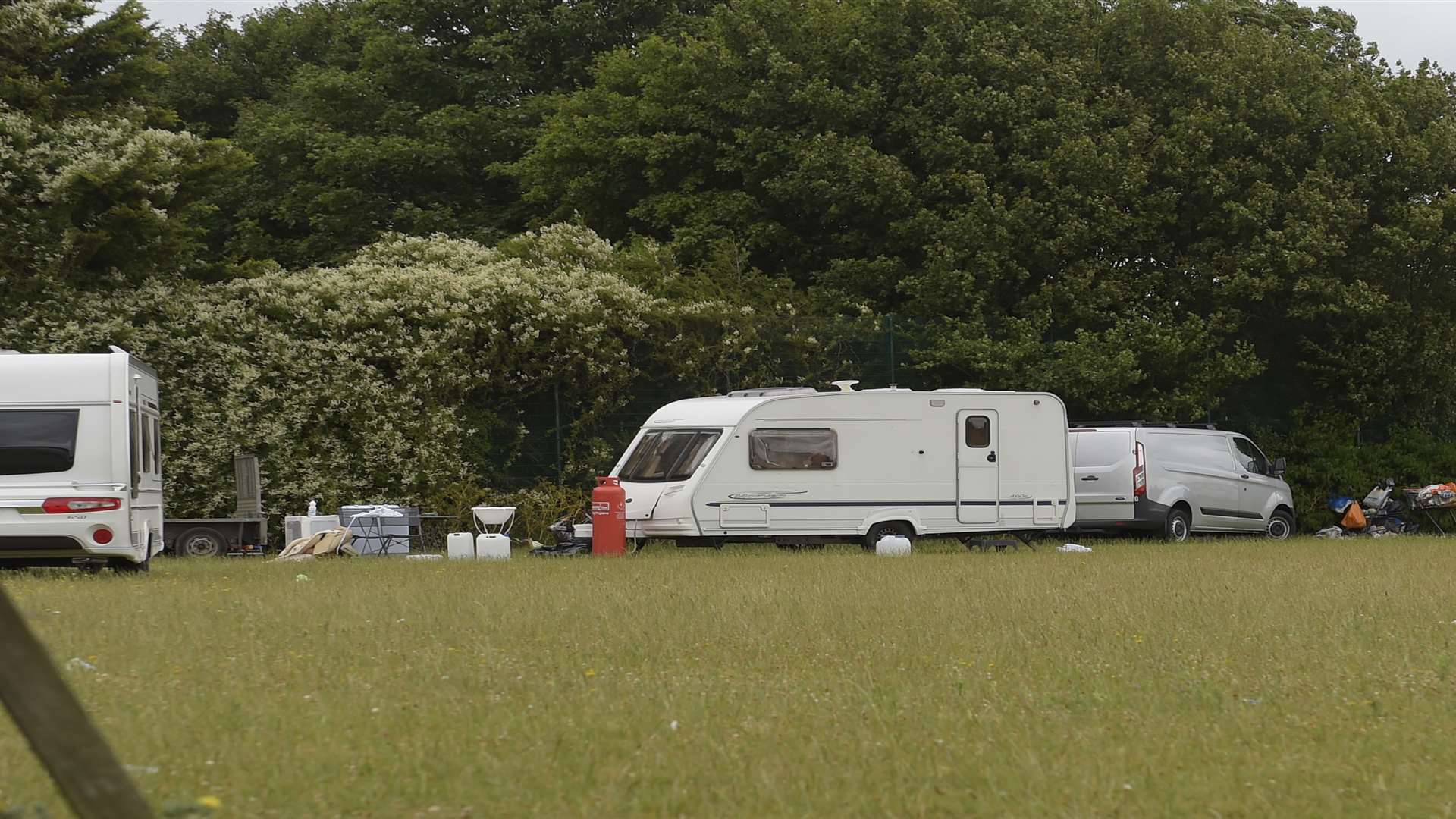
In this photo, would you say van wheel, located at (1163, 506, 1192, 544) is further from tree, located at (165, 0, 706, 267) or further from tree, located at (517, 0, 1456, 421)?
tree, located at (165, 0, 706, 267)

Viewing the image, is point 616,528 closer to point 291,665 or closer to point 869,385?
point 869,385

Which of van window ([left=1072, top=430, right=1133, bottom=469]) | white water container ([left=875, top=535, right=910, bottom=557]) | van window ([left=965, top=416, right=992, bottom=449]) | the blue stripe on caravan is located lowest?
white water container ([left=875, top=535, right=910, bottom=557])

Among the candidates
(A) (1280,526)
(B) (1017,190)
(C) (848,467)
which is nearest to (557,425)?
(C) (848,467)

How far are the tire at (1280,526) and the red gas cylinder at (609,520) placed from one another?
11222mm

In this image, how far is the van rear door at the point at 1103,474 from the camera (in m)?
23.6

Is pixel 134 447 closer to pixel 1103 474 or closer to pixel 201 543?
pixel 201 543

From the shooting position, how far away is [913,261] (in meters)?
28.1

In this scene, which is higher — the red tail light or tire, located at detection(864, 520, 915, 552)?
the red tail light

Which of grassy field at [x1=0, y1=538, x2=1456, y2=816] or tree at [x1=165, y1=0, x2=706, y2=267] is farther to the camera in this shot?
tree at [x1=165, y1=0, x2=706, y2=267]

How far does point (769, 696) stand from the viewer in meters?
8.57

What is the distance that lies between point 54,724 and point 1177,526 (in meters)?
21.4

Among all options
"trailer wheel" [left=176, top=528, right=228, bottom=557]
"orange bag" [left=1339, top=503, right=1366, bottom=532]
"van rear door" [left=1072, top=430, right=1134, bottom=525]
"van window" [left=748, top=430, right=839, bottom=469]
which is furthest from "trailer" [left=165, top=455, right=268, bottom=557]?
"orange bag" [left=1339, top=503, right=1366, bottom=532]

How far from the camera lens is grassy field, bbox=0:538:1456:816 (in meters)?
6.40

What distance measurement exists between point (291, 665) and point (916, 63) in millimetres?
20233
